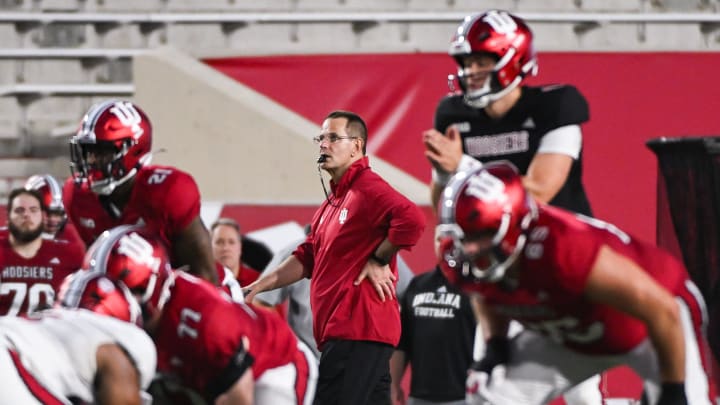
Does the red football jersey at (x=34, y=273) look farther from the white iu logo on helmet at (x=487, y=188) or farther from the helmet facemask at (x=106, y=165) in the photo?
the white iu logo on helmet at (x=487, y=188)

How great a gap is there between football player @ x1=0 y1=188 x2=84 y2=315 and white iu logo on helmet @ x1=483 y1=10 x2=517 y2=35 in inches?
170

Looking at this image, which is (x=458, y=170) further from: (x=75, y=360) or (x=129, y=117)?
(x=129, y=117)

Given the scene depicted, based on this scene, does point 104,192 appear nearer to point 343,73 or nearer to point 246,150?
point 246,150

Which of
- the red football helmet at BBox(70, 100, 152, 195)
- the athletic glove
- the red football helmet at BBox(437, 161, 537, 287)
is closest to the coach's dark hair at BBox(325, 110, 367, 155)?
the red football helmet at BBox(70, 100, 152, 195)

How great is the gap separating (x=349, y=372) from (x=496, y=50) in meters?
1.55

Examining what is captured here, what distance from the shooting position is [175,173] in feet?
17.8

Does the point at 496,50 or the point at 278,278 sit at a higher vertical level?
the point at 496,50

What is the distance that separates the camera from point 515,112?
4.75 metres

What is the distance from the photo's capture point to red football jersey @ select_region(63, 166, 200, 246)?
5293 mm

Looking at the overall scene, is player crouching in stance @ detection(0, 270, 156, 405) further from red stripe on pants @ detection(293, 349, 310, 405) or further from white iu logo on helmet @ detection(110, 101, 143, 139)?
white iu logo on helmet @ detection(110, 101, 143, 139)

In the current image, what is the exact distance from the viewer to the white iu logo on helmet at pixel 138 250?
4.41 m

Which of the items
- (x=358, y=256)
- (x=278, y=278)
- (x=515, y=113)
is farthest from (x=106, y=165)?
(x=515, y=113)

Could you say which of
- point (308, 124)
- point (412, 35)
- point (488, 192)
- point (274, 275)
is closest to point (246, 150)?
point (308, 124)

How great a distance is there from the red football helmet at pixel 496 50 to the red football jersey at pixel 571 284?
0.76m
